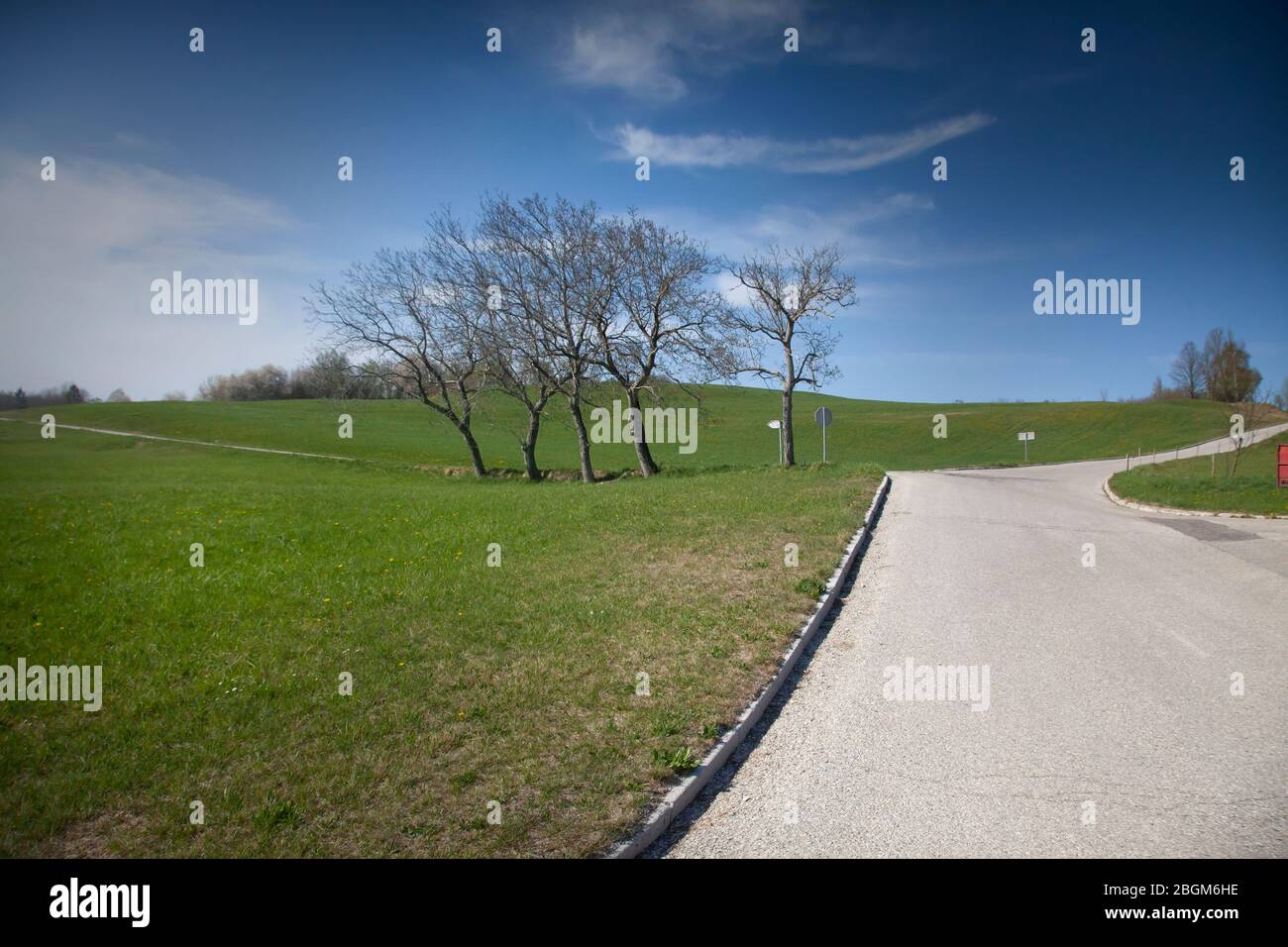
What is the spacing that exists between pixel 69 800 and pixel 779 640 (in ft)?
21.4

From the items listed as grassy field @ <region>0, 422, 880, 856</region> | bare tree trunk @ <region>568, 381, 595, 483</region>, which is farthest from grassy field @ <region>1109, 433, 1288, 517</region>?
bare tree trunk @ <region>568, 381, 595, 483</region>

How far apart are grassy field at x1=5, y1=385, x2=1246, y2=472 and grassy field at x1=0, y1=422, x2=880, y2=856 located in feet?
97.8

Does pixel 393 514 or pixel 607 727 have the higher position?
pixel 393 514

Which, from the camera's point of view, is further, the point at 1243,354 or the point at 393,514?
the point at 1243,354

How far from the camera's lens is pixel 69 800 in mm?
Result: 4559

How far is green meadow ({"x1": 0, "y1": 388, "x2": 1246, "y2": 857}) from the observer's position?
175 inches

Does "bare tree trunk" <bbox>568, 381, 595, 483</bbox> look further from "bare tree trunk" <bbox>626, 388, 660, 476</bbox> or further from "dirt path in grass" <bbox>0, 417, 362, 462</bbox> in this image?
"dirt path in grass" <bbox>0, 417, 362, 462</bbox>

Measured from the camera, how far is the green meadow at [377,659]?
A: 14.5 ft

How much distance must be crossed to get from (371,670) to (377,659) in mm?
282

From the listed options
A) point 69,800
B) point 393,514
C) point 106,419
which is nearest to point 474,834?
point 69,800

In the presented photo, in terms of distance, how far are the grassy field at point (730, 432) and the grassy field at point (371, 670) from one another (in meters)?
29.8

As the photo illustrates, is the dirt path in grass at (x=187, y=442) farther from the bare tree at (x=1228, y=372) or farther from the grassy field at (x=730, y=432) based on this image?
the bare tree at (x=1228, y=372)
